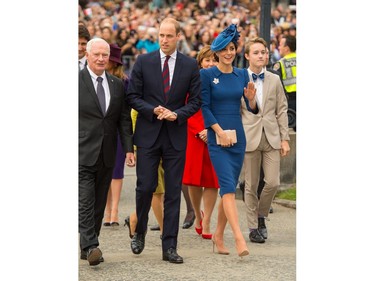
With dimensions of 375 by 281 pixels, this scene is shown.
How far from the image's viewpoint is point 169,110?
9.16m

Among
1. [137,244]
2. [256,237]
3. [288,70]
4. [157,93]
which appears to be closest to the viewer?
[157,93]

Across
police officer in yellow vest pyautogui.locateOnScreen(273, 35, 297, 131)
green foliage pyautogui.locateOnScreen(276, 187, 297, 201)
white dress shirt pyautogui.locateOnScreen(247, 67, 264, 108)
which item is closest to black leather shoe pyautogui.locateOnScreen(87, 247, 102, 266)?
white dress shirt pyautogui.locateOnScreen(247, 67, 264, 108)

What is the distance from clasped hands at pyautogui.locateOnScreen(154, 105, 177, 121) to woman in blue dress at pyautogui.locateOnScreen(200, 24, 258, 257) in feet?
1.57

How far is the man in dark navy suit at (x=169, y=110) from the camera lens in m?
9.22

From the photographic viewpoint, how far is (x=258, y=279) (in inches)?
334

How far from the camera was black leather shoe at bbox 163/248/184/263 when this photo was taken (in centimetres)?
920

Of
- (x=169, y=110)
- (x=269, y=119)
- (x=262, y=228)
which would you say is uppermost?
(x=169, y=110)

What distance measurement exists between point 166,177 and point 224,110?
0.74 metres

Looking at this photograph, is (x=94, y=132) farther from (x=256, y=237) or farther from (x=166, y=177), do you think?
(x=256, y=237)

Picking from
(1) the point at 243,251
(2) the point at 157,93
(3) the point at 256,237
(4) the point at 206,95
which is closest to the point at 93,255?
(1) the point at 243,251

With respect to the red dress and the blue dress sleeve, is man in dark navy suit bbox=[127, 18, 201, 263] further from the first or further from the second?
the red dress
